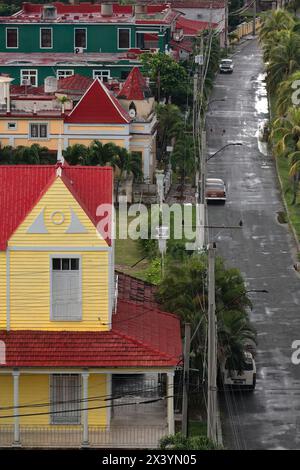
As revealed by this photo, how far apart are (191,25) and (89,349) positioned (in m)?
97.4

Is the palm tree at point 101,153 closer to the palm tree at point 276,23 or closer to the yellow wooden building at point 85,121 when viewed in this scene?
the yellow wooden building at point 85,121

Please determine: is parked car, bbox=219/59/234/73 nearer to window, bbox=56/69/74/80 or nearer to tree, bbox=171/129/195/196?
window, bbox=56/69/74/80

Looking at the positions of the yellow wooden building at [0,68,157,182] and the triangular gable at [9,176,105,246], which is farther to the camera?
the yellow wooden building at [0,68,157,182]

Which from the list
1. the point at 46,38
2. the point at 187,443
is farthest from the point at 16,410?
the point at 46,38

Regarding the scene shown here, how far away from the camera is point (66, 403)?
53094 millimetres

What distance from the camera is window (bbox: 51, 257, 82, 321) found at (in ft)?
174

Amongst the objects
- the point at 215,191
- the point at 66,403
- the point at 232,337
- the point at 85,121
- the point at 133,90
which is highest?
the point at 133,90

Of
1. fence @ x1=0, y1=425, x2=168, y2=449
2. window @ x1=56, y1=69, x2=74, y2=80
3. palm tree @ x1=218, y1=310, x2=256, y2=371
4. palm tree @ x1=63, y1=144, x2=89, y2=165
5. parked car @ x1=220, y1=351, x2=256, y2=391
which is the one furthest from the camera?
window @ x1=56, y1=69, x2=74, y2=80

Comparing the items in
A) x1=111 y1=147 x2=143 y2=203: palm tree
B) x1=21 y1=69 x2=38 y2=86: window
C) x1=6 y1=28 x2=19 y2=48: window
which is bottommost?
x1=111 y1=147 x2=143 y2=203: palm tree

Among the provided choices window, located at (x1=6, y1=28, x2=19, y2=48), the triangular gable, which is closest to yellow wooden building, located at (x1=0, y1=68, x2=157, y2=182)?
window, located at (x1=6, y1=28, x2=19, y2=48)

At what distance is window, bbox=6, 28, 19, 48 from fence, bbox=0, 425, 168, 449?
79.7 meters

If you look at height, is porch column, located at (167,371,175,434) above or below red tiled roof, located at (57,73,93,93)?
below

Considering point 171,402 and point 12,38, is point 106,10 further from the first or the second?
point 171,402

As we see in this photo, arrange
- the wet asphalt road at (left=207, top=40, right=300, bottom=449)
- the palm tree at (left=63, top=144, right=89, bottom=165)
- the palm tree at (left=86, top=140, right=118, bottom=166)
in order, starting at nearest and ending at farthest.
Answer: the wet asphalt road at (left=207, top=40, right=300, bottom=449), the palm tree at (left=63, top=144, right=89, bottom=165), the palm tree at (left=86, top=140, right=118, bottom=166)
